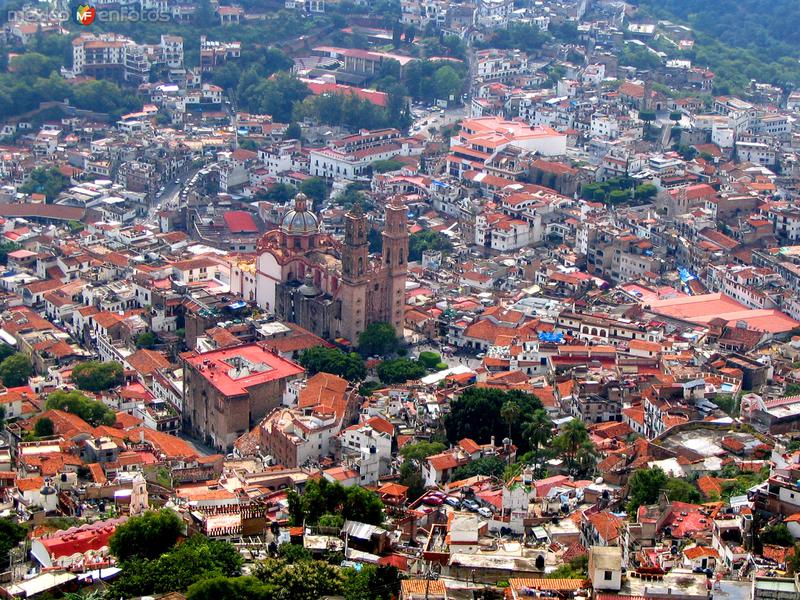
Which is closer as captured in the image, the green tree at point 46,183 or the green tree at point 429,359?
the green tree at point 429,359

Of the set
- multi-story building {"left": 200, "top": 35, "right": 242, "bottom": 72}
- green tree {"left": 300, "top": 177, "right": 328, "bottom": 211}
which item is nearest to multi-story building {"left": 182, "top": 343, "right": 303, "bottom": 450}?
green tree {"left": 300, "top": 177, "right": 328, "bottom": 211}

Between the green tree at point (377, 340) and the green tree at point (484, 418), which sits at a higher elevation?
the green tree at point (484, 418)

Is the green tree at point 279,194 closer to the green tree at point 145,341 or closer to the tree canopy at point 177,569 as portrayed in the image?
the green tree at point 145,341

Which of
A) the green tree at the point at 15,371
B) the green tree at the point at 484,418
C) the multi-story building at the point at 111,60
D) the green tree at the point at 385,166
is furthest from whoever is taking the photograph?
the multi-story building at the point at 111,60

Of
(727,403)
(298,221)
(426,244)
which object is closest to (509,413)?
(727,403)

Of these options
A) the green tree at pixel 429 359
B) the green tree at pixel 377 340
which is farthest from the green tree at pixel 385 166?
the green tree at pixel 429 359

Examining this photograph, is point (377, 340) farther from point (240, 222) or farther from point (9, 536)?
point (9, 536)

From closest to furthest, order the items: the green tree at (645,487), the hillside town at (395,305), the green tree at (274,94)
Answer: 1. the hillside town at (395,305)
2. the green tree at (645,487)
3. the green tree at (274,94)

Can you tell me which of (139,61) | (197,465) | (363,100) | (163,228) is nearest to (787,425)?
(197,465)
